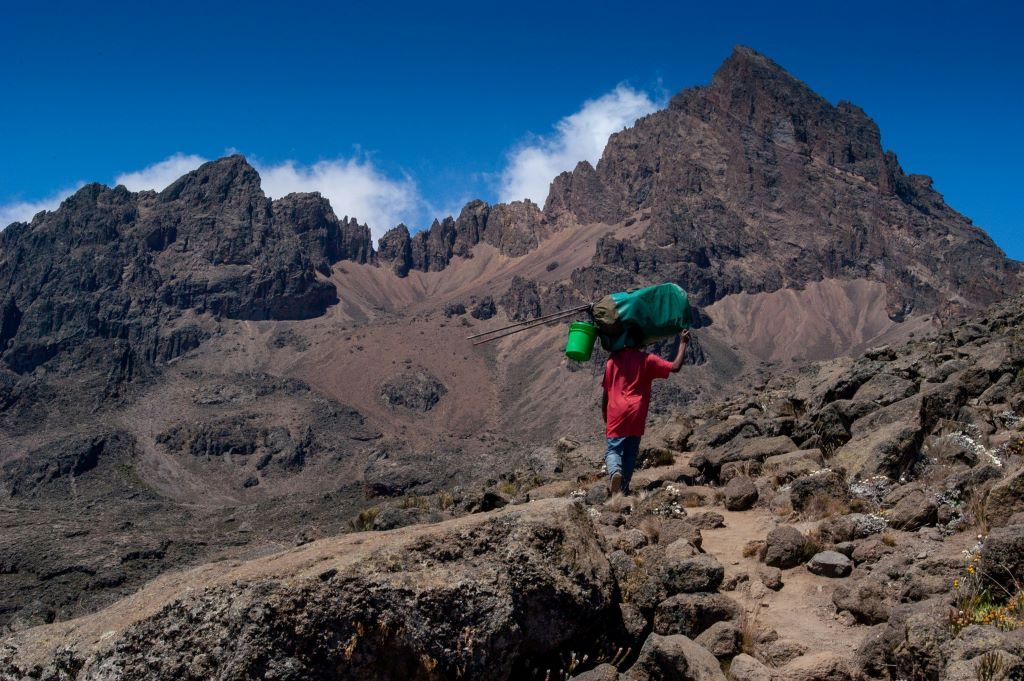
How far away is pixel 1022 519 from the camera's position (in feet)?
19.0

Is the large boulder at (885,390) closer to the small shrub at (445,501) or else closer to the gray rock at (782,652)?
the small shrub at (445,501)

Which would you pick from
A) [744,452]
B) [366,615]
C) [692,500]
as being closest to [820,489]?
[692,500]

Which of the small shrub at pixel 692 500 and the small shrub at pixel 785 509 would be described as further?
the small shrub at pixel 692 500

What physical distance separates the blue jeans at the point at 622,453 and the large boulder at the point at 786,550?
333 cm

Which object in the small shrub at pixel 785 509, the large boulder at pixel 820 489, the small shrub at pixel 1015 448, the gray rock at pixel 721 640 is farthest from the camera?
the small shrub at pixel 785 509

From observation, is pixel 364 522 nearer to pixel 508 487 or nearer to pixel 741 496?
pixel 508 487

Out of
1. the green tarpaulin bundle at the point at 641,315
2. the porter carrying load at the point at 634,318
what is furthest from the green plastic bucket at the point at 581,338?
the green tarpaulin bundle at the point at 641,315

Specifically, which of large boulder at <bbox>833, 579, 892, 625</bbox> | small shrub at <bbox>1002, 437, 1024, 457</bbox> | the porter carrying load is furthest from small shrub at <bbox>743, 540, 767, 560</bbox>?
the porter carrying load

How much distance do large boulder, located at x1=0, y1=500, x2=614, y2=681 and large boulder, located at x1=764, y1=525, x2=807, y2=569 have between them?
2.34 m

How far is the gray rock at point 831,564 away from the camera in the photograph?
6.59 metres

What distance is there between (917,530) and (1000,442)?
2496 millimetres

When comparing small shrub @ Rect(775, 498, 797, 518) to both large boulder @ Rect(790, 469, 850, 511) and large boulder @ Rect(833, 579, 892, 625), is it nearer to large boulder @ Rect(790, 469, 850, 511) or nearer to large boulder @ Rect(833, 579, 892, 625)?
large boulder @ Rect(790, 469, 850, 511)

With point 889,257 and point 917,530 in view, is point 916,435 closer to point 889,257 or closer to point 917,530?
point 917,530

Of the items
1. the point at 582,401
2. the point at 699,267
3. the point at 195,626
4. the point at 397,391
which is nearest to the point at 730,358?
the point at 699,267
